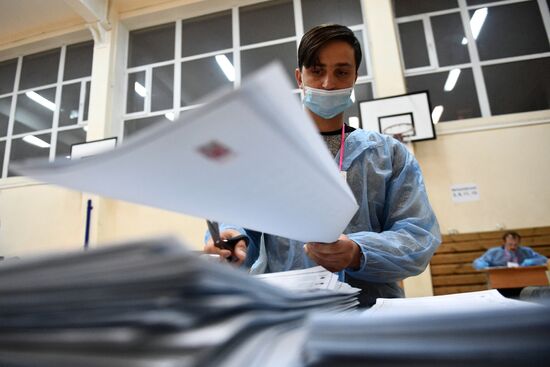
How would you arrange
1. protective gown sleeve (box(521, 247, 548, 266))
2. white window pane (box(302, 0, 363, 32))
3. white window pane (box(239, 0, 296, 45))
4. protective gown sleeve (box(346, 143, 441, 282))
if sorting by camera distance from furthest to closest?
white window pane (box(239, 0, 296, 45)) → white window pane (box(302, 0, 363, 32)) → protective gown sleeve (box(521, 247, 548, 266)) → protective gown sleeve (box(346, 143, 441, 282))

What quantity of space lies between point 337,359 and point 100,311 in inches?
4.8

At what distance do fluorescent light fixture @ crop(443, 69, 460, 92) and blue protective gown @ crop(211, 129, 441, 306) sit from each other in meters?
3.78

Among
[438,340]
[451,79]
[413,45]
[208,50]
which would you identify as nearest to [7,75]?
[208,50]

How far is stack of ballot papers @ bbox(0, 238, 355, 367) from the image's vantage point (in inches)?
6.2

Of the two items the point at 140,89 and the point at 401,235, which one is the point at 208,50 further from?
the point at 401,235

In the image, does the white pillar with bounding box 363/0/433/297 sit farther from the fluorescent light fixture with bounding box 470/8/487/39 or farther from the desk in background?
the desk in background

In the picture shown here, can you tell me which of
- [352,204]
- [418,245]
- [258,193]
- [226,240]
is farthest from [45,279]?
[418,245]

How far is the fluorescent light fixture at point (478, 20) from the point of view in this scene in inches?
165

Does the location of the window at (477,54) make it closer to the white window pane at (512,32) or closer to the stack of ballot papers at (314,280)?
the white window pane at (512,32)

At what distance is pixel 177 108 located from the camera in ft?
15.6

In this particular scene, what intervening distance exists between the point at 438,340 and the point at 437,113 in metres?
4.32

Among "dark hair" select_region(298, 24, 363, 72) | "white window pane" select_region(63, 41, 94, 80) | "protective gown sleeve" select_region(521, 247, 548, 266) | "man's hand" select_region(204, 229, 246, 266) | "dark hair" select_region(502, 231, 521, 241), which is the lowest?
"protective gown sleeve" select_region(521, 247, 548, 266)

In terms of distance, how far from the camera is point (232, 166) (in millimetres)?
245

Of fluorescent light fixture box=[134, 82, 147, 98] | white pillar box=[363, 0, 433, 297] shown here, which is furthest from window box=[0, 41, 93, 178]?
white pillar box=[363, 0, 433, 297]
